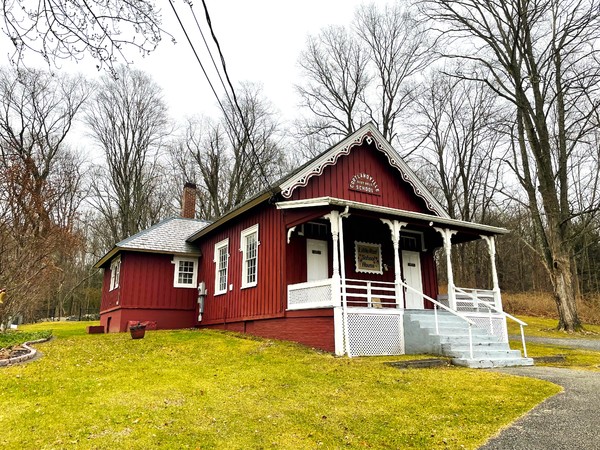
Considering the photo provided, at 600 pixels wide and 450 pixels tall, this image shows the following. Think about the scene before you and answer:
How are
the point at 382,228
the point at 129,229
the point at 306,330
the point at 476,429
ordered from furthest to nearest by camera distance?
the point at 129,229 → the point at 382,228 → the point at 306,330 → the point at 476,429

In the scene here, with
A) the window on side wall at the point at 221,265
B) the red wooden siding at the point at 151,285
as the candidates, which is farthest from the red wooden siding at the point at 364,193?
the red wooden siding at the point at 151,285

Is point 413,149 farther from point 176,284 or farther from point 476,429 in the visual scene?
point 476,429

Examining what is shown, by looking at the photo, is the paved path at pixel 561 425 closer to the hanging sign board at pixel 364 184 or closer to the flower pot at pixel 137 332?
the hanging sign board at pixel 364 184

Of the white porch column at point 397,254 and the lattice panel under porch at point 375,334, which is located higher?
the white porch column at point 397,254

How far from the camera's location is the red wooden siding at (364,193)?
13242 mm

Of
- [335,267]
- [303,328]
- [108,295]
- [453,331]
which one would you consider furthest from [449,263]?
[108,295]

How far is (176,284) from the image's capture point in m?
17.4

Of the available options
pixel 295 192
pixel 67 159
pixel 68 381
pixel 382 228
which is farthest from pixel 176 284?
pixel 67 159

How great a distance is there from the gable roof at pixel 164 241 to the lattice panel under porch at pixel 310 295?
293 inches

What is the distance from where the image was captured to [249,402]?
5977 mm

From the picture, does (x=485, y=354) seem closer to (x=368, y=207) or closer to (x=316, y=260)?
(x=368, y=207)

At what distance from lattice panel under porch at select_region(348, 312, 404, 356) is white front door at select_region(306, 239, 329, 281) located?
2675 millimetres

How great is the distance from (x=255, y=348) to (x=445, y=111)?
22796mm

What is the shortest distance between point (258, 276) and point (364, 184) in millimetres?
4451
